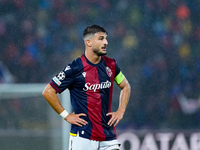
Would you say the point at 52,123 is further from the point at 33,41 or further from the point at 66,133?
the point at 33,41

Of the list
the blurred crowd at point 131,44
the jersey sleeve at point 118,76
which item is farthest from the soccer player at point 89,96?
the blurred crowd at point 131,44

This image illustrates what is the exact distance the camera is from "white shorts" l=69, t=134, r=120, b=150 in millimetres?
3566

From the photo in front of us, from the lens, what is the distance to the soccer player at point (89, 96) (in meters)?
3.57

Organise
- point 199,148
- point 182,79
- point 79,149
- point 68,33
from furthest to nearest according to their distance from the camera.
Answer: point 68,33
point 182,79
point 199,148
point 79,149

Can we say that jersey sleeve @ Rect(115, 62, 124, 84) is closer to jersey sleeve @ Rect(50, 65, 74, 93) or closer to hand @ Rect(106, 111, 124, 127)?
hand @ Rect(106, 111, 124, 127)

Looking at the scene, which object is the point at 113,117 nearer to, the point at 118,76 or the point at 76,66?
the point at 118,76

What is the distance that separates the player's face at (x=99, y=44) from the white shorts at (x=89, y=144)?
0.71 metres

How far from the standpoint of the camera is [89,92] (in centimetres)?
360

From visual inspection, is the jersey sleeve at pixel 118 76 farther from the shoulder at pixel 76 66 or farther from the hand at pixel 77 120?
the hand at pixel 77 120

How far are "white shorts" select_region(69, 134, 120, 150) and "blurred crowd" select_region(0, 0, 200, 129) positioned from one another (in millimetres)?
4892

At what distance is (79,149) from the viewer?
357cm

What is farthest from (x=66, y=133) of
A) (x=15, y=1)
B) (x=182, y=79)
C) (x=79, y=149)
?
(x=15, y=1)

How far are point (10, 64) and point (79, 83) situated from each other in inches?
231

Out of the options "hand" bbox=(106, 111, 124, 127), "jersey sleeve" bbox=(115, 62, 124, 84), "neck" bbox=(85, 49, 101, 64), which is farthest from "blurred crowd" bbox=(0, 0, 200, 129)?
"neck" bbox=(85, 49, 101, 64)
